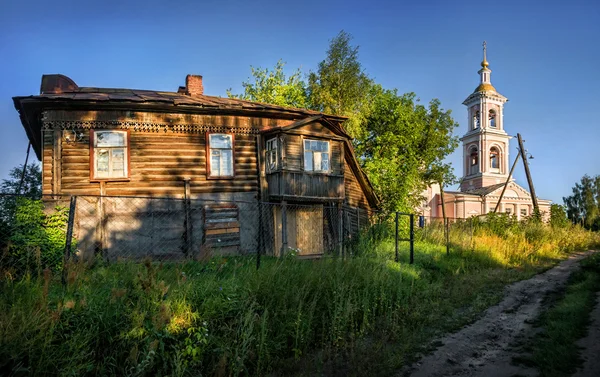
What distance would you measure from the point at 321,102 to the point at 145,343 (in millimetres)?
25638

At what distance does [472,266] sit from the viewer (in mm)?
14195

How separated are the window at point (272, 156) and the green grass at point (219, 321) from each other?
9.14 meters

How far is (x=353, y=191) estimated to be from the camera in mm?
21828

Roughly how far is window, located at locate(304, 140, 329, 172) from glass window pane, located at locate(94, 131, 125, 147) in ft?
24.5

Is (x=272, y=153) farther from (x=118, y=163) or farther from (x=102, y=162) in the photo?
(x=102, y=162)

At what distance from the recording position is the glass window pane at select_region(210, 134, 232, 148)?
1720 cm

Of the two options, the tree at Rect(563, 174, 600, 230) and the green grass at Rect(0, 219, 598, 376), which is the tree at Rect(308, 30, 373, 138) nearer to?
the green grass at Rect(0, 219, 598, 376)

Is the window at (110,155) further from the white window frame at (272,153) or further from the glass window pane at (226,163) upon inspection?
the white window frame at (272,153)

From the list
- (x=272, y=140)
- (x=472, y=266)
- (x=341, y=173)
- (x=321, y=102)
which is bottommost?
(x=472, y=266)

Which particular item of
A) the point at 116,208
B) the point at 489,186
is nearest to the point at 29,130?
the point at 116,208

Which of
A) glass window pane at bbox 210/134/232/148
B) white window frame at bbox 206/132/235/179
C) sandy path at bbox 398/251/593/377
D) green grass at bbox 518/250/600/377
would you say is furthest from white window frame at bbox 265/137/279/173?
green grass at bbox 518/250/600/377

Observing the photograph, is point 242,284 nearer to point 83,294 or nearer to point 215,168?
point 83,294

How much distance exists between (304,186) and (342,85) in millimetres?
13220

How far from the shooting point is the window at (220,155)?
17109 mm
